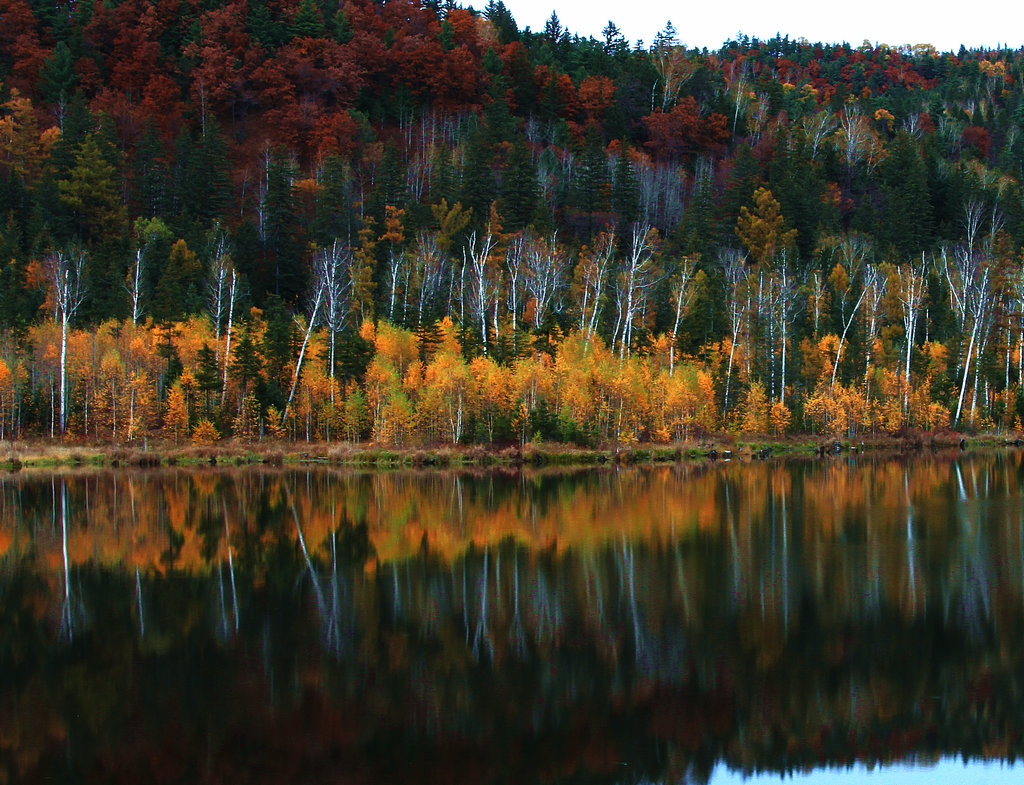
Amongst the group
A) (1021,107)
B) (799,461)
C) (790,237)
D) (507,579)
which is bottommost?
(799,461)

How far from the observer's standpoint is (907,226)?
96.8 meters

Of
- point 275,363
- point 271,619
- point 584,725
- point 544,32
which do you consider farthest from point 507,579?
point 544,32

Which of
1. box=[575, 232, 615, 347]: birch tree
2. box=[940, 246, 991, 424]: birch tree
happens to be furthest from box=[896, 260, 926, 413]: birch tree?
box=[575, 232, 615, 347]: birch tree

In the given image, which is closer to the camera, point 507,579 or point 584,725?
point 584,725

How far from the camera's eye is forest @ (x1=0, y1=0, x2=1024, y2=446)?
5897 cm

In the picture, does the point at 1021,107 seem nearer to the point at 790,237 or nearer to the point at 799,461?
the point at 790,237

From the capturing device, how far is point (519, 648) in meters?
15.6

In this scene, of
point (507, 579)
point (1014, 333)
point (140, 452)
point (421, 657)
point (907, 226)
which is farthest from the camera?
point (907, 226)

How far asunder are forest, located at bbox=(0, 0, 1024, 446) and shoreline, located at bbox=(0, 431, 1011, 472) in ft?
5.05

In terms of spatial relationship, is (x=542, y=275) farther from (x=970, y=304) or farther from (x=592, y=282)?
(x=970, y=304)

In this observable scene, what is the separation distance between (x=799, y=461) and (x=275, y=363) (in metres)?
33.3

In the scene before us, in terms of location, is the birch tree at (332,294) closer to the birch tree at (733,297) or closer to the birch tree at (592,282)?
the birch tree at (592,282)

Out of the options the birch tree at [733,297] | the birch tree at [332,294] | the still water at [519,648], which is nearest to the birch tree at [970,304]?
the birch tree at [733,297]

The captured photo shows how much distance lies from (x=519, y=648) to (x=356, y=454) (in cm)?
3980
